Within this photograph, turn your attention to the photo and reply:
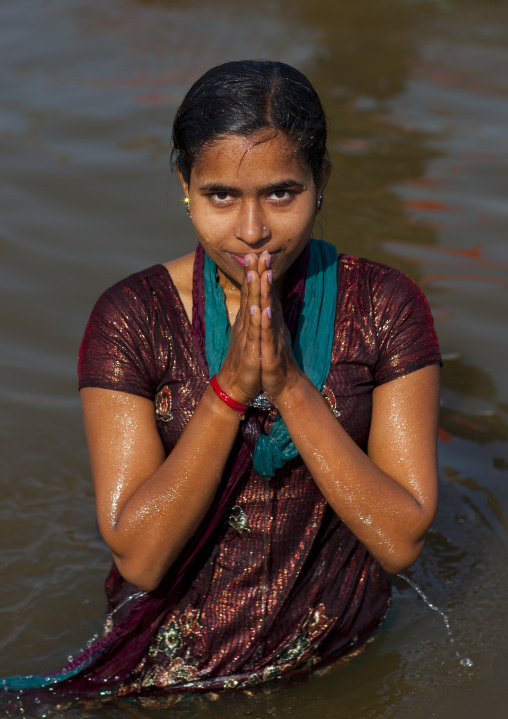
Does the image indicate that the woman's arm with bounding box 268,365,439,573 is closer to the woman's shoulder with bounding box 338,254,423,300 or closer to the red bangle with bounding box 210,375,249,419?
the red bangle with bounding box 210,375,249,419

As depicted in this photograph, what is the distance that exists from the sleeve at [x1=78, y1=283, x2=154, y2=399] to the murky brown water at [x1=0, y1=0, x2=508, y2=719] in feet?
3.58

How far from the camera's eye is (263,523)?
123 inches

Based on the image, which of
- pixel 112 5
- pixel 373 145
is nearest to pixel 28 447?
pixel 373 145

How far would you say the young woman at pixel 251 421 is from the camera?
107 inches

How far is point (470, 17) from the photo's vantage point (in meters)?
10.6

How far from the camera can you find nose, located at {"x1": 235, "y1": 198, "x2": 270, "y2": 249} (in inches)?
106

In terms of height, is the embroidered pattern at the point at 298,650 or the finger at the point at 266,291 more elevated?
the finger at the point at 266,291

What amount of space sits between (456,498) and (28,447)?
80.4 inches

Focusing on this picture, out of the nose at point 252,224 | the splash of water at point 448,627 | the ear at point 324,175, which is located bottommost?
the splash of water at point 448,627

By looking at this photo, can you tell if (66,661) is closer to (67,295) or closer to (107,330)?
(107,330)

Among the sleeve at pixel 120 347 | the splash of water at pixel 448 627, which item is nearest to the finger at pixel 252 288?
the sleeve at pixel 120 347

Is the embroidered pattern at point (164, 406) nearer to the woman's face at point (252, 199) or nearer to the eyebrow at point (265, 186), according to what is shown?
the woman's face at point (252, 199)

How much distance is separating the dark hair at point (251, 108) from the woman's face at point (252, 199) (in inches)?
1.1

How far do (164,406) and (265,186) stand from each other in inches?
29.1
